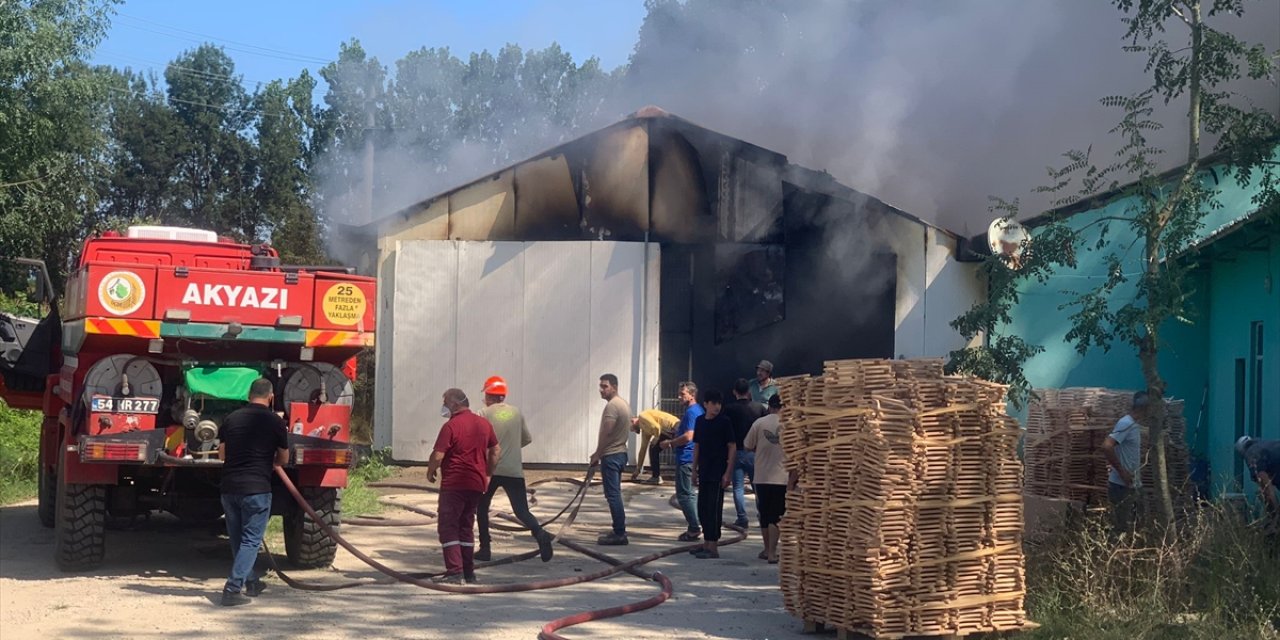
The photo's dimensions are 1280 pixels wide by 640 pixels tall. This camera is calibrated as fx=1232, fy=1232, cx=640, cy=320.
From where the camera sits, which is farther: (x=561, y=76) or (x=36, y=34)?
(x=561, y=76)

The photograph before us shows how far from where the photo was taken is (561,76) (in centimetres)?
3959

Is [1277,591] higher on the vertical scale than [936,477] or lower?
lower

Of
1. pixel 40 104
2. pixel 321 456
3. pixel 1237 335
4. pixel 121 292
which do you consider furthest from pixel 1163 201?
pixel 40 104

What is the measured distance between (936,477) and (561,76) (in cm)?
3350

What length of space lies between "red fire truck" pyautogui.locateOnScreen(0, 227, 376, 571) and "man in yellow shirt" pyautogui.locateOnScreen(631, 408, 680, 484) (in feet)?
18.5

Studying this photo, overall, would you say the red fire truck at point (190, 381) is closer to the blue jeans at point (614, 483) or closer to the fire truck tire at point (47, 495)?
the fire truck tire at point (47, 495)

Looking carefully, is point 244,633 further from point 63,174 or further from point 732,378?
point 63,174

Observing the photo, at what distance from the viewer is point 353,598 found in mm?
9164

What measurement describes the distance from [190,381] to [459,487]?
2221mm

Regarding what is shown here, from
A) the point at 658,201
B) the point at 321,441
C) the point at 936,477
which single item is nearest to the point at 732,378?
the point at 658,201

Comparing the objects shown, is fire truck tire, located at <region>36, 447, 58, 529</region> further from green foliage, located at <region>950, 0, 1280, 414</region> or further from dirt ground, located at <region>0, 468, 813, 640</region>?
green foliage, located at <region>950, 0, 1280, 414</region>

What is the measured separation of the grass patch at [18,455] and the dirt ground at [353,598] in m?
2.61

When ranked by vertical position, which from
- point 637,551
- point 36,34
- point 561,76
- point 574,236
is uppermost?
point 561,76

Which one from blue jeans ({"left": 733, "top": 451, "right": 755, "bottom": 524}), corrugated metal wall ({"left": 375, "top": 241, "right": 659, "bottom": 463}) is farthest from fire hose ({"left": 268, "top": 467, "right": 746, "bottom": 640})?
corrugated metal wall ({"left": 375, "top": 241, "right": 659, "bottom": 463})
